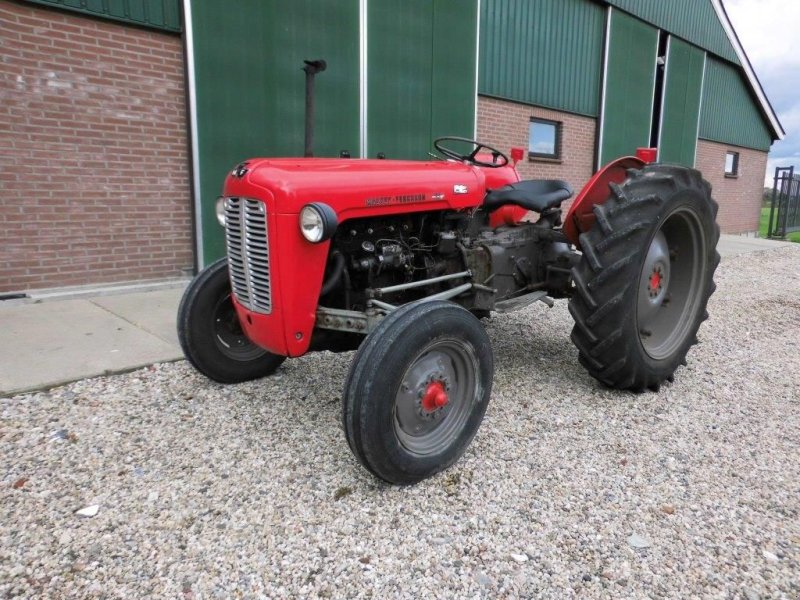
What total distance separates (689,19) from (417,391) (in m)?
13.0

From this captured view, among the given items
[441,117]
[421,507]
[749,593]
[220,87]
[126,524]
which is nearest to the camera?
[749,593]

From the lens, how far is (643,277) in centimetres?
330

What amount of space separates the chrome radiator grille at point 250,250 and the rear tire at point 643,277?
5.36 feet

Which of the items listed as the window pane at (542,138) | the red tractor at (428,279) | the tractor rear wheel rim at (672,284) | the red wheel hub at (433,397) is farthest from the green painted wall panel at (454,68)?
the red wheel hub at (433,397)

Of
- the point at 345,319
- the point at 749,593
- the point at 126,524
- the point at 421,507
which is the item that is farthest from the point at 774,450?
the point at 126,524

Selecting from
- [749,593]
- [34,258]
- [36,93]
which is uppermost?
[36,93]

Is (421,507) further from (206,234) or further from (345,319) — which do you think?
(206,234)

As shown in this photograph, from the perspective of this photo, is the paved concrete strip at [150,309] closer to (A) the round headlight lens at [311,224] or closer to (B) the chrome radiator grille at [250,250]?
(B) the chrome radiator grille at [250,250]

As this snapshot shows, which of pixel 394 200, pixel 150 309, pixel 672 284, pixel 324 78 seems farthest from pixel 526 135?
pixel 394 200

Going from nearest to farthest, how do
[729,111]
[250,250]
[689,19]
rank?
1. [250,250]
2. [689,19]
3. [729,111]

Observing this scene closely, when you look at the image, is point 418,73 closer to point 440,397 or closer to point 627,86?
point 627,86

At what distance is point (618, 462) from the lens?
2.54 m

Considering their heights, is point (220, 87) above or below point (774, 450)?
above

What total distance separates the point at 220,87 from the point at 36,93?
5.11 feet
